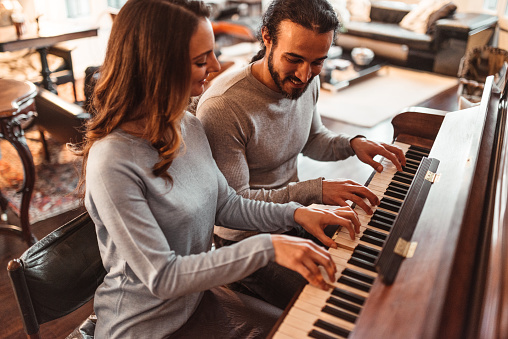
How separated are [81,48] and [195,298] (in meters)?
5.64

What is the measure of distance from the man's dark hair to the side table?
4.72ft

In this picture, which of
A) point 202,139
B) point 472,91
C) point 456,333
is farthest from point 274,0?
point 472,91

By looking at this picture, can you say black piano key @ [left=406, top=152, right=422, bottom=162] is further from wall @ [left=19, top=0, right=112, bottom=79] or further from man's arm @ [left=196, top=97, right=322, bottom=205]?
wall @ [left=19, top=0, right=112, bottom=79]

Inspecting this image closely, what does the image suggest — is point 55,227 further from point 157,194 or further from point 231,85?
point 157,194

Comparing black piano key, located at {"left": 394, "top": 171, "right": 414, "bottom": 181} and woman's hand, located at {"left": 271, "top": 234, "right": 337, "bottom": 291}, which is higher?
woman's hand, located at {"left": 271, "top": 234, "right": 337, "bottom": 291}

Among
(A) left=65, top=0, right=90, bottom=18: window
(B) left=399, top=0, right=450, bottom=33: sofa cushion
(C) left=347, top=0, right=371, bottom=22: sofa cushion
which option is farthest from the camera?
(C) left=347, top=0, right=371, bottom=22: sofa cushion

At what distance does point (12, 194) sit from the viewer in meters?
3.13

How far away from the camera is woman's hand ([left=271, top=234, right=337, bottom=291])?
1.02 meters

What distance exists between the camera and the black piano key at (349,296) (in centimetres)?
100

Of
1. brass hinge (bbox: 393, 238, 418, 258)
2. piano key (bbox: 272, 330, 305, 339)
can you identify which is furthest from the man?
piano key (bbox: 272, 330, 305, 339)

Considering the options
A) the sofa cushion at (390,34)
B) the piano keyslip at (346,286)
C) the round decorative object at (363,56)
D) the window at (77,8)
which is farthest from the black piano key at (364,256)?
the window at (77,8)

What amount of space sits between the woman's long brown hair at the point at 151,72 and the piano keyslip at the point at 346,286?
0.44m

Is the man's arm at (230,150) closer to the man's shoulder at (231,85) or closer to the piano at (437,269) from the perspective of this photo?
the man's shoulder at (231,85)

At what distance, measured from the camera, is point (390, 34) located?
20.7 ft
